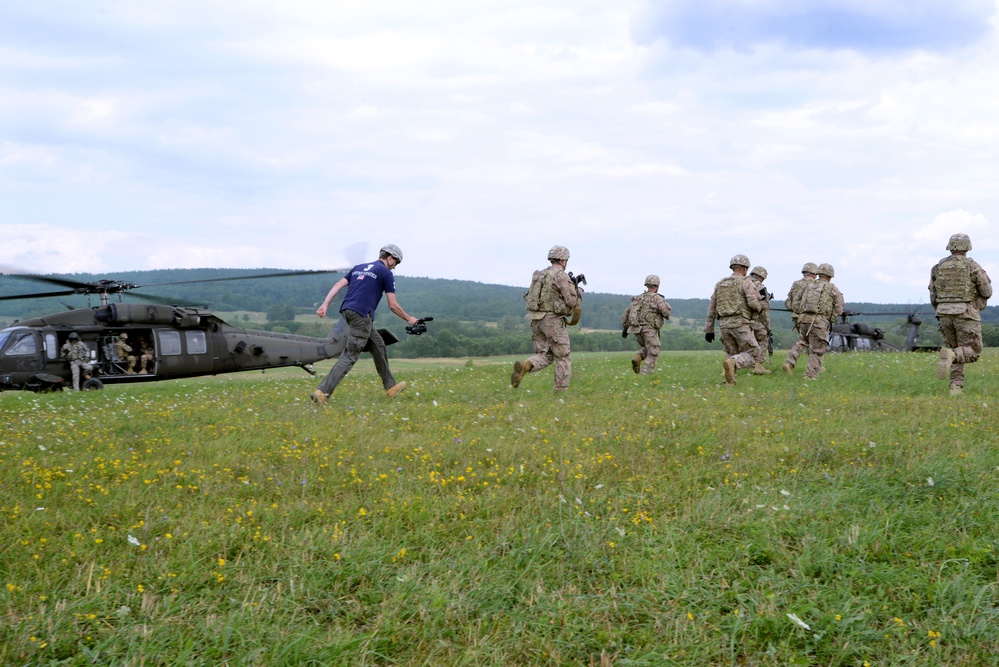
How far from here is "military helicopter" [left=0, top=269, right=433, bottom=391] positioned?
16.9 metres

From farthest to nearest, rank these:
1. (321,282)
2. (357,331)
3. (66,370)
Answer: (321,282)
(66,370)
(357,331)

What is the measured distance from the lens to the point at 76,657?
313 cm

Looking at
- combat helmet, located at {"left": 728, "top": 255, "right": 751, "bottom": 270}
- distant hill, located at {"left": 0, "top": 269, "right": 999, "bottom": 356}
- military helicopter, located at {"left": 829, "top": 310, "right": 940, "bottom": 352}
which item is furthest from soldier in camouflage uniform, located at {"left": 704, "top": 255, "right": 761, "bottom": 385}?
military helicopter, located at {"left": 829, "top": 310, "right": 940, "bottom": 352}

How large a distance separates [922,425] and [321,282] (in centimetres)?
10495

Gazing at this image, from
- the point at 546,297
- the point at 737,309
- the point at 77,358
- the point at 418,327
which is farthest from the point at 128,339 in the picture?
the point at 737,309

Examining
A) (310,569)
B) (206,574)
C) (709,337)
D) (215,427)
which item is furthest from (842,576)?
(709,337)

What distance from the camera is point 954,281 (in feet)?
40.2

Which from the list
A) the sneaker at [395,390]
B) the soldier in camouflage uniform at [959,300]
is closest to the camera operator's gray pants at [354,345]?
the sneaker at [395,390]

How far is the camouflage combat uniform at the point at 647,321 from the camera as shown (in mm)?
17656

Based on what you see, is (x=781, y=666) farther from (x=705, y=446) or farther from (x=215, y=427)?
(x=215, y=427)

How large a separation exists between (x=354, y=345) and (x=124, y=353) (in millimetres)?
10670

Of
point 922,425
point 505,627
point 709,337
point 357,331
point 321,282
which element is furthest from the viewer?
point 321,282

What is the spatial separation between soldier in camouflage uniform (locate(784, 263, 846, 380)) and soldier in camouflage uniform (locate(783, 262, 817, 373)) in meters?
0.44

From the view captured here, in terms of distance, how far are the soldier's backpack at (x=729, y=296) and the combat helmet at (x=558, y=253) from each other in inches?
164
